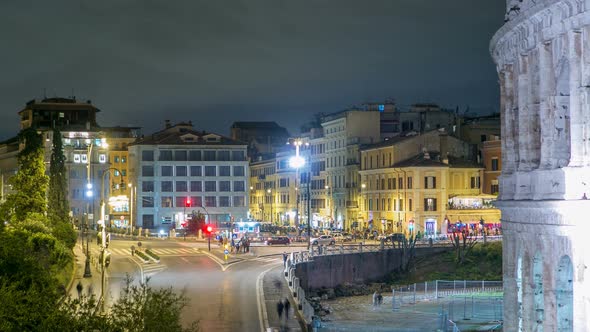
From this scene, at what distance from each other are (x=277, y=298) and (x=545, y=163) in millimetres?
28802

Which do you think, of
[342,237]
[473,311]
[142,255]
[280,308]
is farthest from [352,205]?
[280,308]

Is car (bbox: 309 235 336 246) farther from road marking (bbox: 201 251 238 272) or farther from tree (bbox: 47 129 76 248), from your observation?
tree (bbox: 47 129 76 248)

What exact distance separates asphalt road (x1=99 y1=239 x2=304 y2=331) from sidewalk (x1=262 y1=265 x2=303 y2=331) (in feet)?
0.84

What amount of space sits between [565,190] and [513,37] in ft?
27.3

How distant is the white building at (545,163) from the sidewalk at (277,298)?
1278 cm

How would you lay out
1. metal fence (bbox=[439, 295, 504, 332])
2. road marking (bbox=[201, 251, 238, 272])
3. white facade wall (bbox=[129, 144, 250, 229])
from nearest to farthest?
metal fence (bbox=[439, 295, 504, 332]) < road marking (bbox=[201, 251, 238, 272]) < white facade wall (bbox=[129, 144, 250, 229])

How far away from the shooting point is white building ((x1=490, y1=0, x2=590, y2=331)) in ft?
121

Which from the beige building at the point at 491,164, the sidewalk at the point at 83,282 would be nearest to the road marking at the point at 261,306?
the sidewalk at the point at 83,282

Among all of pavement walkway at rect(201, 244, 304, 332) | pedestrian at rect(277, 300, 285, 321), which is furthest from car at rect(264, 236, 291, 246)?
pedestrian at rect(277, 300, 285, 321)

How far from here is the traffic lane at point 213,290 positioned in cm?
5688

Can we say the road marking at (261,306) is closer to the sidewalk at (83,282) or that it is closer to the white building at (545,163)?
the sidewalk at (83,282)

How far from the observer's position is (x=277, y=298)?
217 feet

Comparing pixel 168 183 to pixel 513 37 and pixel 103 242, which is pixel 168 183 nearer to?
pixel 103 242

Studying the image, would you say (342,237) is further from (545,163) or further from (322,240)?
(545,163)
